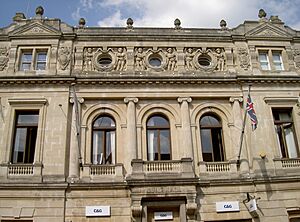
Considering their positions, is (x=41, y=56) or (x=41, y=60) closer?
(x=41, y=60)

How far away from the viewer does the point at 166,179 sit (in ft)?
58.0

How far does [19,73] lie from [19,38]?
2.17 metres

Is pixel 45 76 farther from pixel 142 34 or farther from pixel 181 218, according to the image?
pixel 181 218

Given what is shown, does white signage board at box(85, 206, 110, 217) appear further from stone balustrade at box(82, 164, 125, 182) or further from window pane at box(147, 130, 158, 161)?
window pane at box(147, 130, 158, 161)

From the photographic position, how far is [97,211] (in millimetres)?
17500

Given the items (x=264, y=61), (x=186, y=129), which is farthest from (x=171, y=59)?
(x=264, y=61)

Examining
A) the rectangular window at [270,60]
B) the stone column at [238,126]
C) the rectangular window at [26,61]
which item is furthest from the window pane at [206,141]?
the rectangular window at [26,61]

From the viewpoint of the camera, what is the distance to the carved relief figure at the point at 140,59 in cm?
2100

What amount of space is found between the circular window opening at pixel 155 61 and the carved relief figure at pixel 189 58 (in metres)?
1.59

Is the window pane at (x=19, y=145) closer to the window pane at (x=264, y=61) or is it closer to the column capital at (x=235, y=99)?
the column capital at (x=235, y=99)

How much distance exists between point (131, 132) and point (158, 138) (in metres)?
1.55

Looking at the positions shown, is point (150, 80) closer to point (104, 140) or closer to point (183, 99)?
point (183, 99)

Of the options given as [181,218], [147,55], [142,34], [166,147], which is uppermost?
[142,34]

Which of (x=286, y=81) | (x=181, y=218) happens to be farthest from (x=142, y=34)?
(x=181, y=218)
